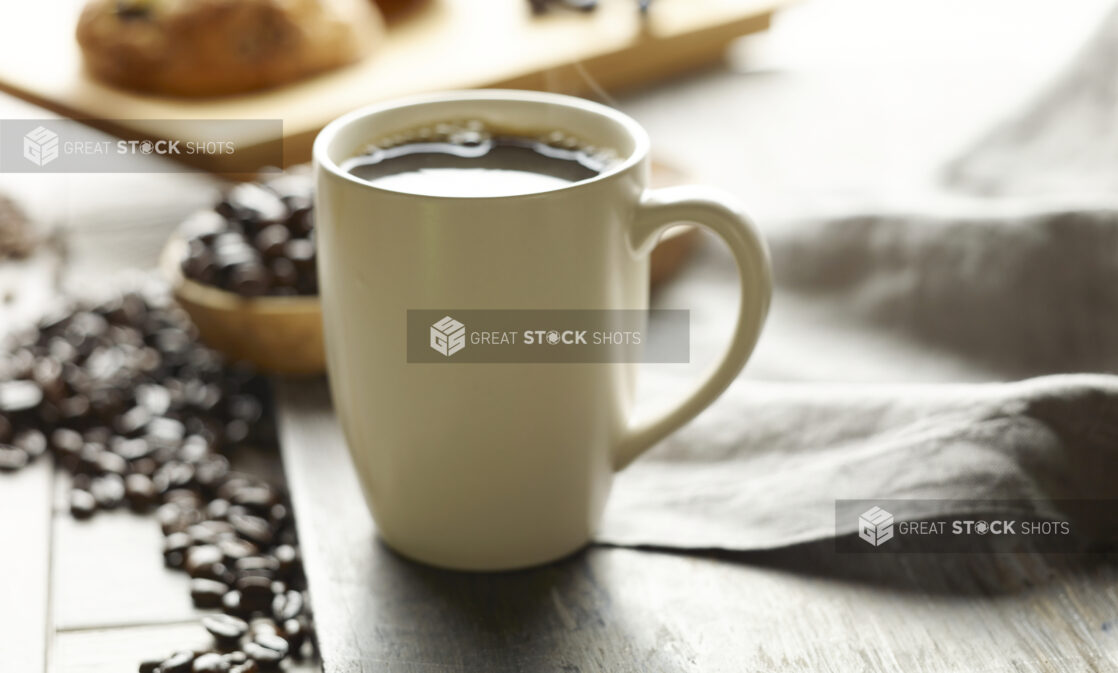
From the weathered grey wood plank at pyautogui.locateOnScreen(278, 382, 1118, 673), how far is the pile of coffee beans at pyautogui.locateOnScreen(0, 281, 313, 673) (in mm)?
39

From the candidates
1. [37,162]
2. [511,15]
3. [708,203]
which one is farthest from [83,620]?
[511,15]

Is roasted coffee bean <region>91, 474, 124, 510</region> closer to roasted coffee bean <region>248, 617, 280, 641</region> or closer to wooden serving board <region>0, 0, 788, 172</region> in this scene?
roasted coffee bean <region>248, 617, 280, 641</region>

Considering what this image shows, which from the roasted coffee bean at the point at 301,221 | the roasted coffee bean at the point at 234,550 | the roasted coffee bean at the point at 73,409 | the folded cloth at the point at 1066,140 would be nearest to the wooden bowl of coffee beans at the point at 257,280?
the roasted coffee bean at the point at 301,221

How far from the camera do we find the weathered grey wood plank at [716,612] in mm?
623

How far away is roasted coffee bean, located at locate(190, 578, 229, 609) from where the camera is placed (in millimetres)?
692

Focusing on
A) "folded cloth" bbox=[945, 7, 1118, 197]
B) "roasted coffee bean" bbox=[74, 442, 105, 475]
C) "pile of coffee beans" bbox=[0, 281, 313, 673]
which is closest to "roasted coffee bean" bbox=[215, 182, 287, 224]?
"pile of coffee beans" bbox=[0, 281, 313, 673]

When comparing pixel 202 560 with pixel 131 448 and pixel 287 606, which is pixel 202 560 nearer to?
pixel 287 606

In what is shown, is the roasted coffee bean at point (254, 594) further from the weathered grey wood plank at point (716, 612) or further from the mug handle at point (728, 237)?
the mug handle at point (728, 237)

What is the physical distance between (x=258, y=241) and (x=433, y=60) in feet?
1.32

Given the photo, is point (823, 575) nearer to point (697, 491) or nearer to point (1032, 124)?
point (697, 491)

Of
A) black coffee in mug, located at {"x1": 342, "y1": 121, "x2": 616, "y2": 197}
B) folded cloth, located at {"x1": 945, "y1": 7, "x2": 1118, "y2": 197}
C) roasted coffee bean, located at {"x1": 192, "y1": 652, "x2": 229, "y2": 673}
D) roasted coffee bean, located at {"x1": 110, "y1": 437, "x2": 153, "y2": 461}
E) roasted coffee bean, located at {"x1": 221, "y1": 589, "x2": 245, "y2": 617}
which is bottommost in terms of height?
roasted coffee bean, located at {"x1": 110, "y1": 437, "x2": 153, "y2": 461}

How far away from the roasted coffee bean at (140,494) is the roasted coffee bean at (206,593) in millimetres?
116

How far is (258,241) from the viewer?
93cm

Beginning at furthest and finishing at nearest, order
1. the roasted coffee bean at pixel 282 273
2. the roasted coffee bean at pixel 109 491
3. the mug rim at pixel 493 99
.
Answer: the roasted coffee bean at pixel 282 273 < the roasted coffee bean at pixel 109 491 < the mug rim at pixel 493 99
